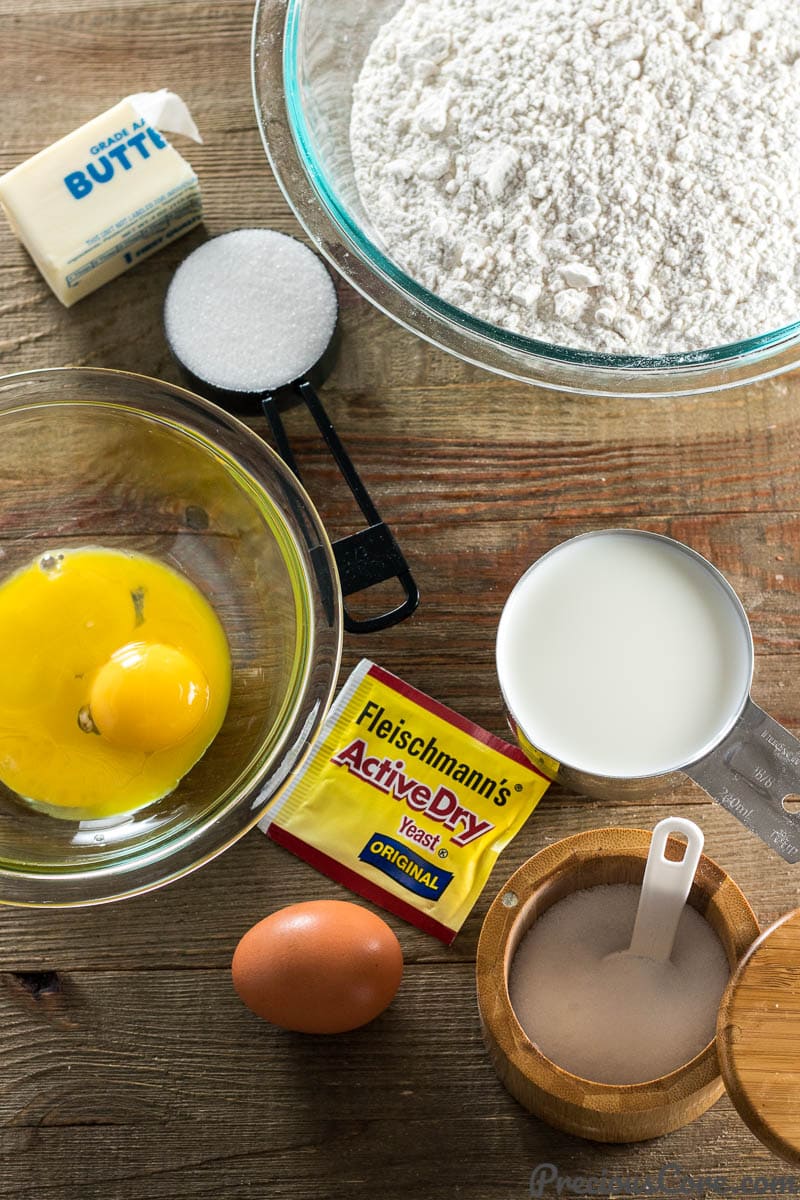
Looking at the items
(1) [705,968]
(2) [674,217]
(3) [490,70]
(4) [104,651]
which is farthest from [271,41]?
(1) [705,968]

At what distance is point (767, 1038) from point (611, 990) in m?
0.15

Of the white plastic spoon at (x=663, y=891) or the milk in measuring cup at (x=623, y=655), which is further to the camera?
the milk in measuring cup at (x=623, y=655)

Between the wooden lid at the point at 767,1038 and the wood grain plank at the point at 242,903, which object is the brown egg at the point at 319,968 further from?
the wooden lid at the point at 767,1038

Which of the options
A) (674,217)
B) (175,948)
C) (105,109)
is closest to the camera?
(674,217)

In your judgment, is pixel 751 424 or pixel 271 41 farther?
pixel 751 424

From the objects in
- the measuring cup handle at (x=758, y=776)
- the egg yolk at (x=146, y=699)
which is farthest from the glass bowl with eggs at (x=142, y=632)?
the measuring cup handle at (x=758, y=776)

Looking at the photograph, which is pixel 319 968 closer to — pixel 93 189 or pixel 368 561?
pixel 368 561

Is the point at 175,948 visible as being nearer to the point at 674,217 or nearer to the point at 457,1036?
the point at 457,1036

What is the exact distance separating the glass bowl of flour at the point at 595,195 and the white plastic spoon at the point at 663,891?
354 mm

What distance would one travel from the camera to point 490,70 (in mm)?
912

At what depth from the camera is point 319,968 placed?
0.88 metres

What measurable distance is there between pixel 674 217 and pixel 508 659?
38 centimetres

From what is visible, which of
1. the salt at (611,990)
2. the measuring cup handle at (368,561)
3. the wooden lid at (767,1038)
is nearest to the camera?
the wooden lid at (767,1038)

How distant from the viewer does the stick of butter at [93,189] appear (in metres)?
1.00
